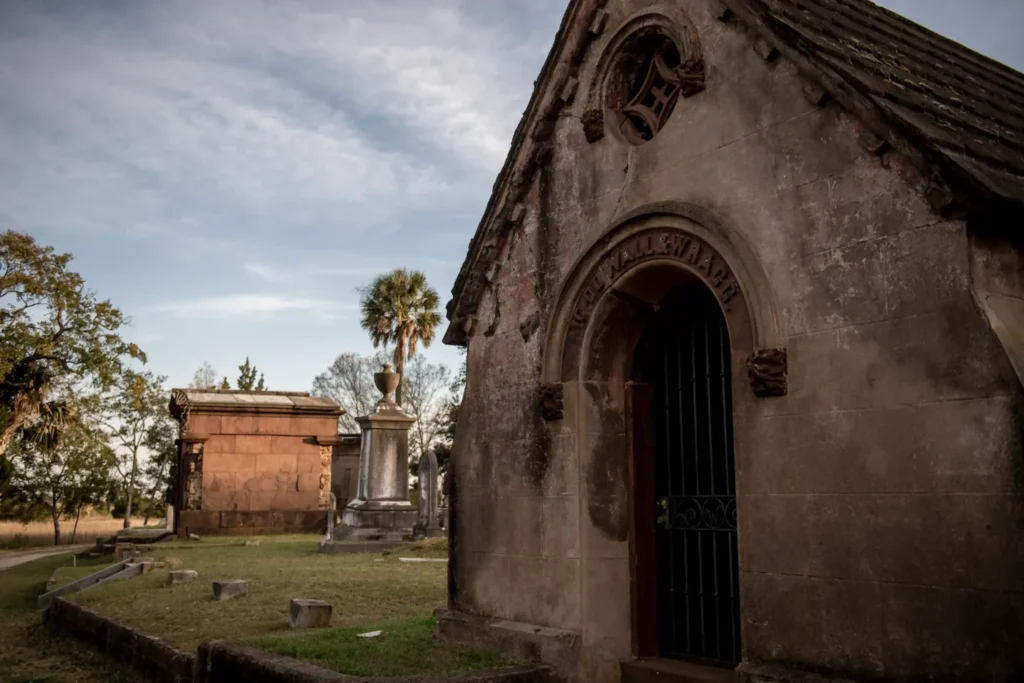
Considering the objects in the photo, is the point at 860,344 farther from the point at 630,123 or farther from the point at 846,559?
the point at 630,123

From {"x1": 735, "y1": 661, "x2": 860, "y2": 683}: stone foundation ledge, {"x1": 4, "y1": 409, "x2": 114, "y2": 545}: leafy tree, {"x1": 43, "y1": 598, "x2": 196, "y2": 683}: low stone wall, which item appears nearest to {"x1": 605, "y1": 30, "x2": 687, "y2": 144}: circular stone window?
{"x1": 735, "y1": 661, "x2": 860, "y2": 683}: stone foundation ledge

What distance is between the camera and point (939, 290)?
4840mm

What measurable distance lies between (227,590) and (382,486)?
38.4 feet

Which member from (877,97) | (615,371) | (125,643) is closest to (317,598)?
(125,643)

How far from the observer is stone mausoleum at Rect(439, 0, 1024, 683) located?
15.6ft

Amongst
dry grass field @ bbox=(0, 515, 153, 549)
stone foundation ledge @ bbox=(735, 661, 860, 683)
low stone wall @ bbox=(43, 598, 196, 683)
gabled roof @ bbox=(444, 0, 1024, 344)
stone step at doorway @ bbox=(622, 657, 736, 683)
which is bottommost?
dry grass field @ bbox=(0, 515, 153, 549)

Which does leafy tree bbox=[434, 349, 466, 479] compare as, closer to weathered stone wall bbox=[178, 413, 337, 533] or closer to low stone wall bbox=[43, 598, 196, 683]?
weathered stone wall bbox=[178, 413, 337, 533]

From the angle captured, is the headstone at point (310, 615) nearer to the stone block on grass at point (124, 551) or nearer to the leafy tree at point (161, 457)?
the stone block on grass at point (124, 551)

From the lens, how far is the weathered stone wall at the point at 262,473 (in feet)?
101

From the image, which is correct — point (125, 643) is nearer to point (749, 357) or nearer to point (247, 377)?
point (749, 357)

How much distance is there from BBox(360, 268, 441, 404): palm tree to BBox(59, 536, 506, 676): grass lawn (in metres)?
23.7

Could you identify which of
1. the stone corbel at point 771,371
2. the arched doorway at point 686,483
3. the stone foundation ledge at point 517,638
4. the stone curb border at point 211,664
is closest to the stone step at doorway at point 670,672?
the arched doorway at point 686,483

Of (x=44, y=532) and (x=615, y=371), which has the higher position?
(x=615, y=371)

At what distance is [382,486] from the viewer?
24562mm
